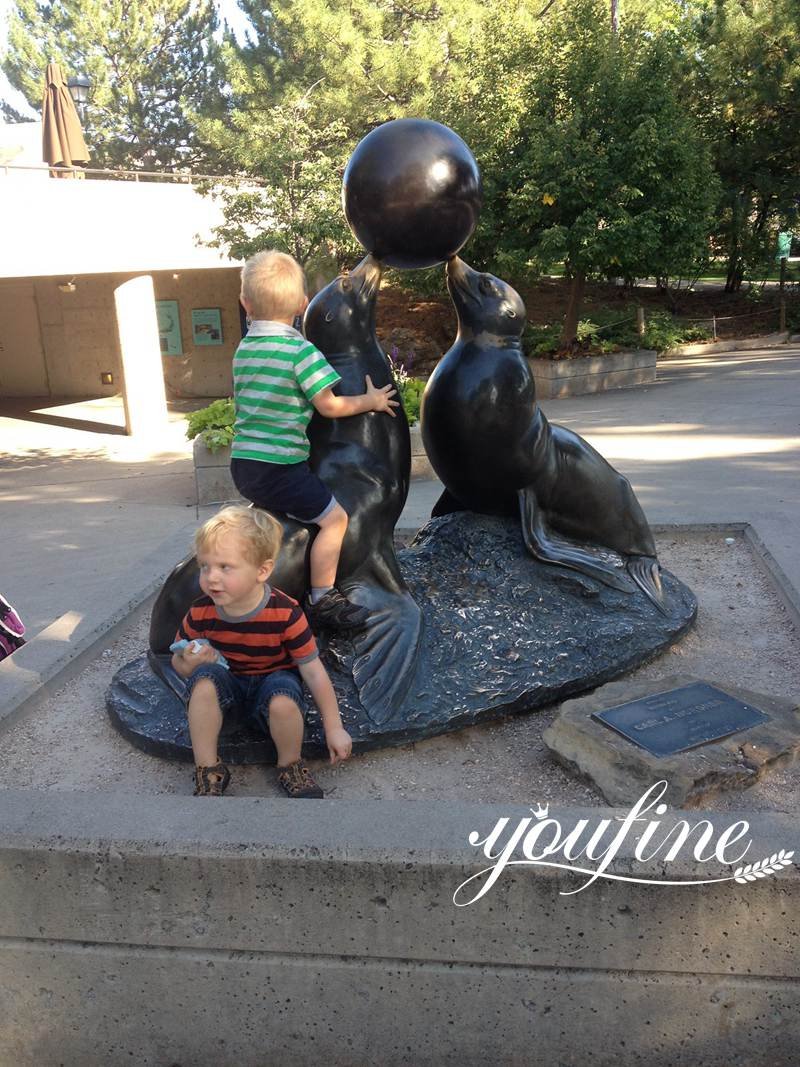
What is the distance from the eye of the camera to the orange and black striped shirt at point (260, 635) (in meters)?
2.92

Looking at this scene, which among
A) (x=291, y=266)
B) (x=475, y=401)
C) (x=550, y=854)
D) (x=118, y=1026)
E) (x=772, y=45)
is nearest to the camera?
(x=550, y=854)

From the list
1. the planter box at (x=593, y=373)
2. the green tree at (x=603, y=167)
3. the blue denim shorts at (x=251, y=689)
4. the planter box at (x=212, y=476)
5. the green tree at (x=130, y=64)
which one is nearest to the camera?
the blue denim shorts at (x=251, y=689)

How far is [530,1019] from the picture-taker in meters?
2.46

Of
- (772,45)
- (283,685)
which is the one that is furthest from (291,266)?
(772,45)

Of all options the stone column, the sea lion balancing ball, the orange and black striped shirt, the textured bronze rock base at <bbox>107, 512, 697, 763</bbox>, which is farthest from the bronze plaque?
the stone column

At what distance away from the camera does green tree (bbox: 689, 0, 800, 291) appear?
55.7 ft

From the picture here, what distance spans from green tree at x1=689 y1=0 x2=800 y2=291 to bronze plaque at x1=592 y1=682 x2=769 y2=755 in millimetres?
16240

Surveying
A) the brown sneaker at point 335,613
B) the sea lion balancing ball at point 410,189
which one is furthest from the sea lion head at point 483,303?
the brown sneaker at point 335,613

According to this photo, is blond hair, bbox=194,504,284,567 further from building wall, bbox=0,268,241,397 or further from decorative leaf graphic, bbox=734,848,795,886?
building wall, bbox=0,268,241,397

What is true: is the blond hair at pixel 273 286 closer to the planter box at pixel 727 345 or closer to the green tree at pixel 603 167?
the green tree at pixel 603 167

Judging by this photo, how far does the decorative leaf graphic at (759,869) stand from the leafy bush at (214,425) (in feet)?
21.3

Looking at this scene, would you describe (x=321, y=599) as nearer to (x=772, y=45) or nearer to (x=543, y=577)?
(x=543, y=577)

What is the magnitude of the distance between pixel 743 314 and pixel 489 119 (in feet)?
29.0

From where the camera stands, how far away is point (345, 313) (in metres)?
3.53
